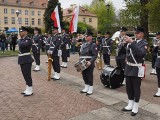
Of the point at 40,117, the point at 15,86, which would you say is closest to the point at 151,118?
the point at 40,117

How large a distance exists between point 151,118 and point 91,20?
73853 millimetres

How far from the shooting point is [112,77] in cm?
899

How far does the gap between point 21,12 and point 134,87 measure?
70.5 metres

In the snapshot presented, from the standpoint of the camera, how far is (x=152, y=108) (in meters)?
7.17

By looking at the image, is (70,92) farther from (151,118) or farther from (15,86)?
(151,118)

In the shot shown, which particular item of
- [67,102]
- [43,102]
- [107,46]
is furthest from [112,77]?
[107,46]

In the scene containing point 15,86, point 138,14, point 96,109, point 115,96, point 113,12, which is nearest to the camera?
point 96,109

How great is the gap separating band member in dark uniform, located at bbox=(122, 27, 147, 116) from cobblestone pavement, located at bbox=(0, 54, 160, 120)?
18.7 inches

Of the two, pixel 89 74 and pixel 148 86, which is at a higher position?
pixel 89 74

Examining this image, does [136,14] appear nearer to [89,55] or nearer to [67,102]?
[89,55]

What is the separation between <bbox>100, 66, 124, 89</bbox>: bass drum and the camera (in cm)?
900

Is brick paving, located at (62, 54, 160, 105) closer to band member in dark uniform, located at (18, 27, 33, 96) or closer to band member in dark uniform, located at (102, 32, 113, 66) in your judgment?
band member in dark uniform, located at (102, 32, 113, 66)

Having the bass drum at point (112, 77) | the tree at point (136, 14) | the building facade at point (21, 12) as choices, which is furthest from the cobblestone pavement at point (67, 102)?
the building facade at point (21, 12)

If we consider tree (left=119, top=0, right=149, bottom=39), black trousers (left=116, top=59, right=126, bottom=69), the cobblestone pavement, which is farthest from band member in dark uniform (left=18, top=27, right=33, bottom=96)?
tree (left=119, top=0, right=149, bottom=39)
